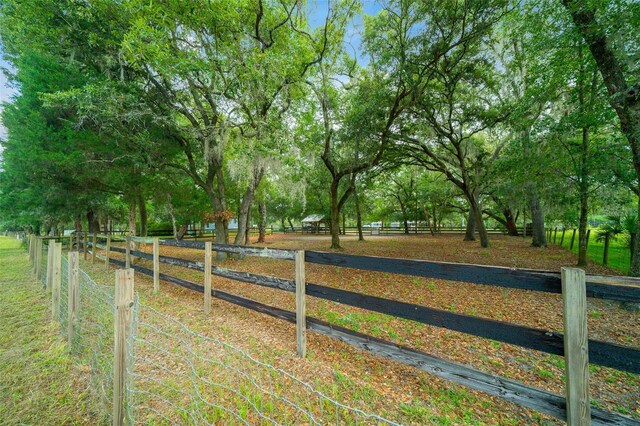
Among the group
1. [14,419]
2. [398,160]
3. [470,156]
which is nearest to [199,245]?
[14,419]

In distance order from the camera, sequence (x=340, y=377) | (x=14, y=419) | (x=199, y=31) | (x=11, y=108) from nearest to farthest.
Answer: (x=14, y=419) < (x=340, y=377) < (x=199, y=31) < (x=11, y=108)

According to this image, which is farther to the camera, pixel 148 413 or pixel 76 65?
pixel 76 65

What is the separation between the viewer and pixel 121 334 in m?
1.89

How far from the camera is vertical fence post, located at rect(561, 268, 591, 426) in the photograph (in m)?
1.58

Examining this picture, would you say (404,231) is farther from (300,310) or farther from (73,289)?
(73,289)

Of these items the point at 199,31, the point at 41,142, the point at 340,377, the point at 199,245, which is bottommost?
the point at 340,377

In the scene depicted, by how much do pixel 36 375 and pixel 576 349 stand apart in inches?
195

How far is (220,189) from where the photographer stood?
33.4 ft

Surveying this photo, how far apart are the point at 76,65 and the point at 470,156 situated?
16.7 m

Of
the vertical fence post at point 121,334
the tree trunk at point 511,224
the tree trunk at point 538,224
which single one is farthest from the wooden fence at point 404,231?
the vertical fence post at point 121,334

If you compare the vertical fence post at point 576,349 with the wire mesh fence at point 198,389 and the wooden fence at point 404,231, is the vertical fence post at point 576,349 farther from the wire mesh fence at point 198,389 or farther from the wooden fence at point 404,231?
the wooden fence at point 404,231

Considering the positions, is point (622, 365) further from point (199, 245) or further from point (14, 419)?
point (199, 245)

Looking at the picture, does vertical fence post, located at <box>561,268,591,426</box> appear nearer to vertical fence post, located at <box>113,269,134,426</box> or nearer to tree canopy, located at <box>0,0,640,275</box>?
vertical fence post, located at <box>113,269,134,426</box>

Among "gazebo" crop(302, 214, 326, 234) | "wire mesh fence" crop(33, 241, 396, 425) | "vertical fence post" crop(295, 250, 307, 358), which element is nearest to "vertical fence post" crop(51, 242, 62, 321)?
"wire mesh fence" crop(33, 241, 396, 425)
